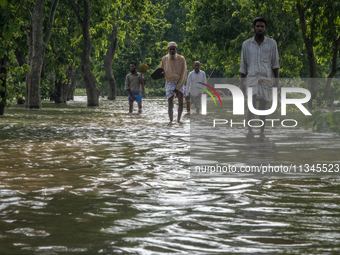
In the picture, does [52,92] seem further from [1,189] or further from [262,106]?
[1,189]

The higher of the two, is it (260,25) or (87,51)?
(87,51)

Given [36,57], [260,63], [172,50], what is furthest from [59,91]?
[260,63]

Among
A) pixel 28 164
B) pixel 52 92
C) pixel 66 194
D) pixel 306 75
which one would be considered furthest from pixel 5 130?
pixel 306 75

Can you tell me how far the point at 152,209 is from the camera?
4820 mm

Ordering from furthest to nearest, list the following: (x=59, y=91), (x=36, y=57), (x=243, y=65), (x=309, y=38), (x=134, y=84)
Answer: (x=59, y=91)
(x=36, y=57)
(x=134, y=84)
(x=309, y=38)
(x=243, y=65)

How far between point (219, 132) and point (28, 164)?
574cm

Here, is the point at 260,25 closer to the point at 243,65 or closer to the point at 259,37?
the point at 259,37

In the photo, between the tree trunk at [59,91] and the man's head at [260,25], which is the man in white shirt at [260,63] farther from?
the tree trunk at [59,91]

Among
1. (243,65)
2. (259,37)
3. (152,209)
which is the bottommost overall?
(152,209)

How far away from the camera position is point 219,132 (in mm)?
12430

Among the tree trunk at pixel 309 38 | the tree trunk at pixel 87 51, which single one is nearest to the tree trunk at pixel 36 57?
the tree trunk at pixel 87 51

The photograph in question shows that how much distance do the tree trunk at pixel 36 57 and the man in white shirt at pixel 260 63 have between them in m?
14.0

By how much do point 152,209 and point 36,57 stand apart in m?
19.3

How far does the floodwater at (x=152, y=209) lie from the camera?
379cm
